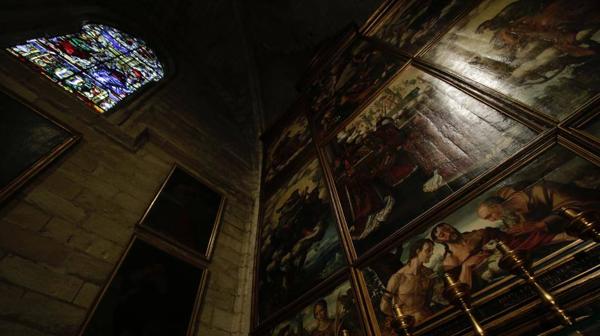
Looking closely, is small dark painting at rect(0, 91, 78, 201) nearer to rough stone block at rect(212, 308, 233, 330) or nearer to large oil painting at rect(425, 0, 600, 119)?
rough stone block at rect(212, 308, 233, 330)

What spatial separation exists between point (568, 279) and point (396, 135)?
2030 millimetres

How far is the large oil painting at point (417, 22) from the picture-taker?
4.02m

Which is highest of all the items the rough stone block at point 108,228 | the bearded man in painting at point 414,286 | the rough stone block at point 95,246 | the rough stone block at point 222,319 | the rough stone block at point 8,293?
the rough stone block at point 108,228

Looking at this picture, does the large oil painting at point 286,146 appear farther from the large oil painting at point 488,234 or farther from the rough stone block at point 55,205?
Result: the large oil painting at point 488,234

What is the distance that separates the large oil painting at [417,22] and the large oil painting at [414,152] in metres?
0.66

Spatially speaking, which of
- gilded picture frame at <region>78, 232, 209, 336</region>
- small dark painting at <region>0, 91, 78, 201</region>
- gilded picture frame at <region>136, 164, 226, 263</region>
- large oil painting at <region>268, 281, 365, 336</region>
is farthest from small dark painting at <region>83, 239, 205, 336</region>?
small dark painting at <region>0, 91, 78, 201</region>

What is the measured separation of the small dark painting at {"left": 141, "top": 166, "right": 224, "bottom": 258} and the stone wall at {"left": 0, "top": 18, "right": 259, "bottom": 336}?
16 centimetres

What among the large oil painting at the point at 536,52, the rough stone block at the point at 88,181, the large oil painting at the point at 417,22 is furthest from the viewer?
the large oil painting at the point at 417,22

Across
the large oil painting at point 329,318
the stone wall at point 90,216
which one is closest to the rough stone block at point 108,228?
the stone wall at point 90,216

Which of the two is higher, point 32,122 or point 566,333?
point 32,122

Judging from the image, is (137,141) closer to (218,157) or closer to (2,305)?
(218,157)

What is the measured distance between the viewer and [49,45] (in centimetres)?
493

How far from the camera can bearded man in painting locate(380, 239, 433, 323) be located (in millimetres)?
1969

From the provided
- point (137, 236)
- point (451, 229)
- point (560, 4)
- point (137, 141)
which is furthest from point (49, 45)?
point (560, 4)
